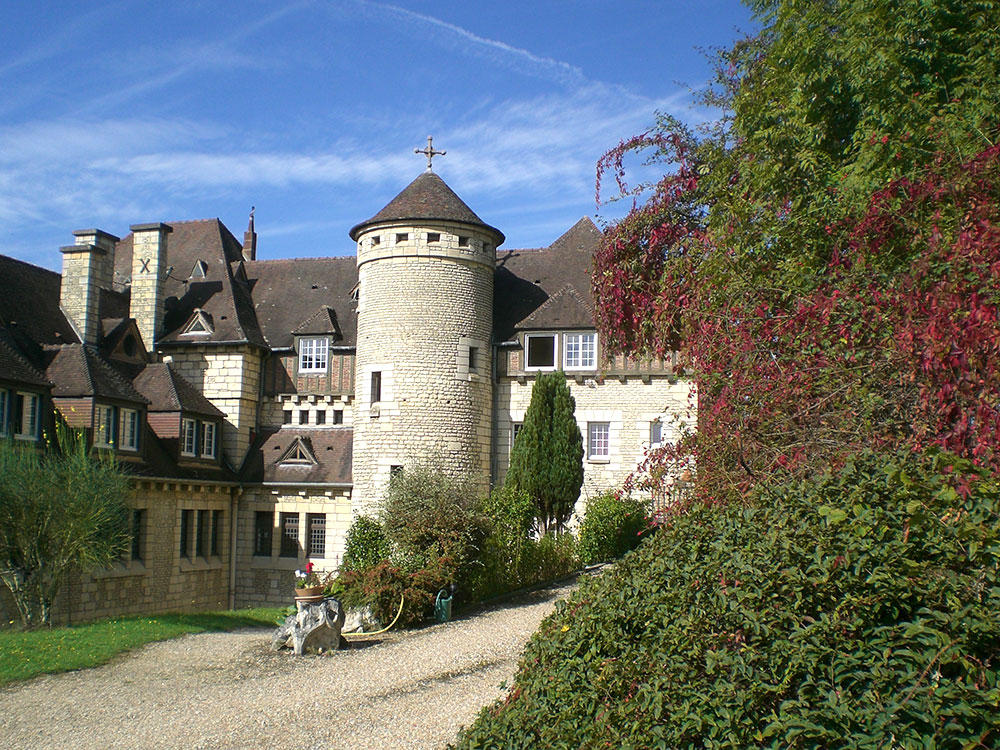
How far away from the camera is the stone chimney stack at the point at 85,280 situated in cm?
2423

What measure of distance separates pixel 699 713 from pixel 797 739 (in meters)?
0.53

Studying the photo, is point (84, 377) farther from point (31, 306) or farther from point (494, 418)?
point (494, 418)

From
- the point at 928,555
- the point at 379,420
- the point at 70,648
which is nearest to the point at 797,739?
the point at 928,555

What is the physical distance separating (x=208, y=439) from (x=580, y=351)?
10362 mm

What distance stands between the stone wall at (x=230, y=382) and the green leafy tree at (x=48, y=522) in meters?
8.78

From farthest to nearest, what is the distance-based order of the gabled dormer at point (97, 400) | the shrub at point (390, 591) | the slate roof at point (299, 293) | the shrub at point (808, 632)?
the slate roof at point (299, 293), the gabled dormer at point (97, 400), the shrub at point (390, 591), the shrub at point (808, 632)

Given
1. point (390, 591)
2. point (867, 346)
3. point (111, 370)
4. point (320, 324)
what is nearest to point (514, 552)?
point (390, 591)

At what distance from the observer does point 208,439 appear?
2550cm

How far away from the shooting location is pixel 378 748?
8.94 meters

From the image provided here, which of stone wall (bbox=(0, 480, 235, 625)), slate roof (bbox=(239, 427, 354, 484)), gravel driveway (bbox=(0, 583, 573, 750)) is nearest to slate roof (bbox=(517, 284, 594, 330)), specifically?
slate roof (bbox=(239, 427, 354, 484))

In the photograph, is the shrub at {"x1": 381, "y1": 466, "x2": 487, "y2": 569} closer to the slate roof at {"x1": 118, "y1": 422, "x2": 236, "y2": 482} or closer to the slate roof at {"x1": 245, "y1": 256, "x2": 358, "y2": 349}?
the slate roof at {"x1": 118, "y1": 422, "x2": 236, "y2": 482}

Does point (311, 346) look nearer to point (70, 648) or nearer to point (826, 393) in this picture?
point (70, 648)

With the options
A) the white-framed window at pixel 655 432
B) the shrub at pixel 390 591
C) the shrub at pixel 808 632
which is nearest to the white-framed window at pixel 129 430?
the shrub at pixel 390 591

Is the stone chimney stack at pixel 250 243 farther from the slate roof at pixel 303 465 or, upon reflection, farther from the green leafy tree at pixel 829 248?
the green leafy tree at pixel 829 248
